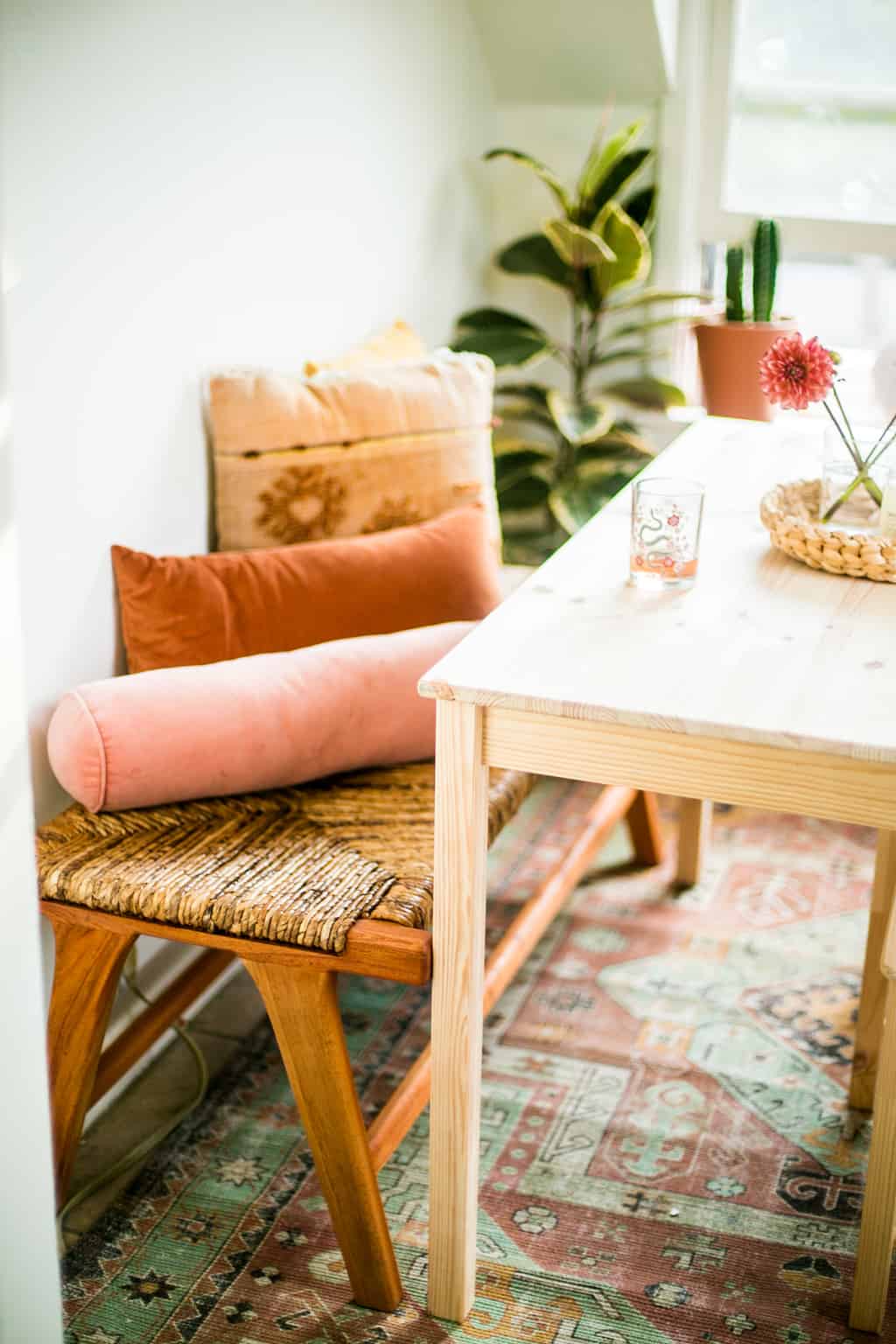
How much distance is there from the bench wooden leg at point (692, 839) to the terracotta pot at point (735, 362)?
74cm

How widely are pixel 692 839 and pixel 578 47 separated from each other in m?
1.63

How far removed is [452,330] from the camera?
311 centimetres

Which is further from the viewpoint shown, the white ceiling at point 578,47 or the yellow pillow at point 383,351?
the white ceiling at point 578,47

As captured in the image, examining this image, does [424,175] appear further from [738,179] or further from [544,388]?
[738,179]

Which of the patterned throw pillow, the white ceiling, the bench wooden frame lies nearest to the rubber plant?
the white ceiling

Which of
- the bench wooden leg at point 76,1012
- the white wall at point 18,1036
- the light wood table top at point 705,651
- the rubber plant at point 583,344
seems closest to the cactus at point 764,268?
the rubber plant at point 583,344

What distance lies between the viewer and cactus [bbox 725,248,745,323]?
2.67 metres

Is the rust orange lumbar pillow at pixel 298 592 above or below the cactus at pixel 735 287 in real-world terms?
below

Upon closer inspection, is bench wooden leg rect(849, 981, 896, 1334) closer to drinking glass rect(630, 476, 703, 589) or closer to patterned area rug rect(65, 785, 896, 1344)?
patterned area rug rect(65, 785, 896, 1344)

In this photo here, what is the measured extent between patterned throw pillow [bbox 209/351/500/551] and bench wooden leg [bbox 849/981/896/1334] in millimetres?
1088

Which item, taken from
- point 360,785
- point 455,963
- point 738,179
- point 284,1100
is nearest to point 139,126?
point 360,785

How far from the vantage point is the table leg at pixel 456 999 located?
151 cm

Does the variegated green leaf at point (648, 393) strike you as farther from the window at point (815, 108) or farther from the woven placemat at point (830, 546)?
the woven placemat at point (830, 546)

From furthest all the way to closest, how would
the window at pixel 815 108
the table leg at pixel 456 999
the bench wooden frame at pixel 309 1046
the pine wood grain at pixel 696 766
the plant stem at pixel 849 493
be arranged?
the window at pixel 815 108 → the plant stem at pixel 849 493 → the bench wooden frame at pixel 309 1046 → the table leg at pixel 456 999 → the pine wood grain at pixel 696 766
